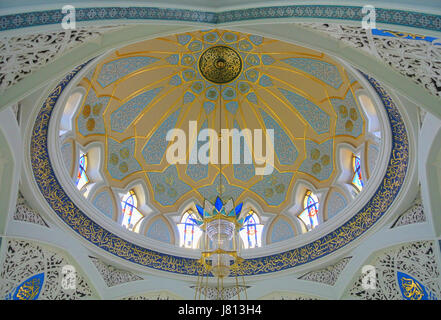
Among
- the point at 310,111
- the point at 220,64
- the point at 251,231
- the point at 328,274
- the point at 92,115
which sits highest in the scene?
the point at 220,64

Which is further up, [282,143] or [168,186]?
[282,143]

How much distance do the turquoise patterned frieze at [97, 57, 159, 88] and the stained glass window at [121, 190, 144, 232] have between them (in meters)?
2.06

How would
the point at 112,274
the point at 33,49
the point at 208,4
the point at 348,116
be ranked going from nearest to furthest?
the point at 208,4 < the point at 33,49 < the point at 112,274 < the point at 348,116

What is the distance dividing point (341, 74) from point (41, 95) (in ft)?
14.8

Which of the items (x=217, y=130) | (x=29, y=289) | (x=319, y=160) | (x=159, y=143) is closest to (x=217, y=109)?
(x=217, y=130)

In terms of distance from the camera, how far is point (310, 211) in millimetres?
8609

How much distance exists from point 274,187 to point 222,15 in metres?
5.48

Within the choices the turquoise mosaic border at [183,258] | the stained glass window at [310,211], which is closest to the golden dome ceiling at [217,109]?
the stained glass window at [310,211]

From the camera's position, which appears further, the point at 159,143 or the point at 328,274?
the point at 159,143

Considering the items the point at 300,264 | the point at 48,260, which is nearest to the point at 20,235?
the point at 48,260

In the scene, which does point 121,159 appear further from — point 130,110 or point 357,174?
point 357,174

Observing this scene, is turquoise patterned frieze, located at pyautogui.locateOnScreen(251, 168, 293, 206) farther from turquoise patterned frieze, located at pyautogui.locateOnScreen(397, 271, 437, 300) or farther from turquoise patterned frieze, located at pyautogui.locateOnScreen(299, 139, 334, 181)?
turquoise patterned frieze, located at pyautogui.locateOnScreen(397, 271, 437, 300)
